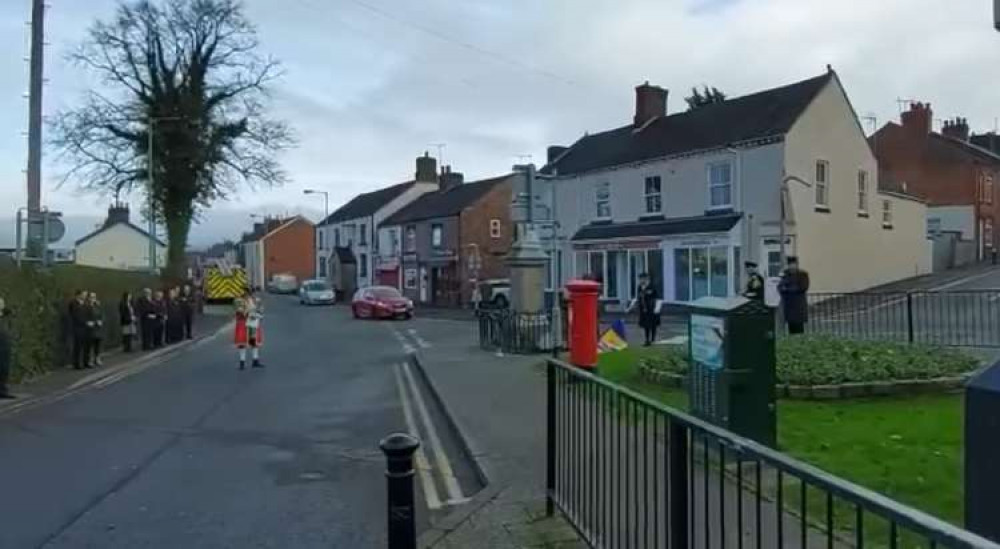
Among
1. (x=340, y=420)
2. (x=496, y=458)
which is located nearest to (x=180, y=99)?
(x=340, y=420)

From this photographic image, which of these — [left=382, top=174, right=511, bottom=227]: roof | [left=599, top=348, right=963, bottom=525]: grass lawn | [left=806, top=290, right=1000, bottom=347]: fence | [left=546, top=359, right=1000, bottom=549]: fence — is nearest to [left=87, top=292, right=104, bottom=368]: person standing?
[left=599, top=348, right=963, bottom=525]: grass lawn

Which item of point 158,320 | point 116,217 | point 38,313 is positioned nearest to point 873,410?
point 38,313

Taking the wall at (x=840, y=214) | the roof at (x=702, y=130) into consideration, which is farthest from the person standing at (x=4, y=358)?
the roof at (x=702, y=130)

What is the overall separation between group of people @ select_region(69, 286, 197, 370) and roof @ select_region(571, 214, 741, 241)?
17636 millimetres

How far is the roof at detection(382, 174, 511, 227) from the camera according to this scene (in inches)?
2482

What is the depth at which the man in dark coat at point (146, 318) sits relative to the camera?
28312 mm

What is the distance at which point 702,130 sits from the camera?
Result: 4066 centimetres

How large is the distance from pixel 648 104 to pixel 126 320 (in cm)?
2753

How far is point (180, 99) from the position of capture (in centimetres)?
4825

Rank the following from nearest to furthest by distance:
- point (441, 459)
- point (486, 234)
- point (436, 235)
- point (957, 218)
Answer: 1. point (441, 459)
2. point (957, 218)
3. point (486, 234)
4. point (436, 235)

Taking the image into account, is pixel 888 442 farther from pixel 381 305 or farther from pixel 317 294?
pixel 317 294

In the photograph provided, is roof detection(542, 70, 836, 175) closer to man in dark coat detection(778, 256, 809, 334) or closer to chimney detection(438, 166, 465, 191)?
man in dark coat detection(778, 256, 809, 334)

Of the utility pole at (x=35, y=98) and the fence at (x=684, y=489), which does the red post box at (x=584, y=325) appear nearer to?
the fence at (x=684, y=489)

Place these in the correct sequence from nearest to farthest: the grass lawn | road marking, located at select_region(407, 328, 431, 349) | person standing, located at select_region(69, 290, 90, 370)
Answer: the grass lawn → person standing, located at select_region(69, 290, 90, 370) → road marking, located at select_region(407, 328, 431, 349)
